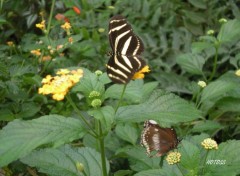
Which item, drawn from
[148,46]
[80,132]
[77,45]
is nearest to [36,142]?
[80,132]

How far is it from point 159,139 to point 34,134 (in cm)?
48

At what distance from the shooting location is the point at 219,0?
129 inches

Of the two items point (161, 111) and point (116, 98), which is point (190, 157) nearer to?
point (161, 111)

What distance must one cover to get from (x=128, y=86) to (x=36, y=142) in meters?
0.40

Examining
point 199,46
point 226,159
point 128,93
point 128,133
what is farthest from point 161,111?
point 199,46

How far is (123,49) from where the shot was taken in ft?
4.76

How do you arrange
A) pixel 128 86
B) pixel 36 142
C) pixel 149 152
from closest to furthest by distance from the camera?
pixel 36 142 < pixel 128 86 < pixel 149 152

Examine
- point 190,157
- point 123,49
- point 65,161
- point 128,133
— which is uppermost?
point 123,49

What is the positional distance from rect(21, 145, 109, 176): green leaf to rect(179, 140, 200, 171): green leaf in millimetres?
327

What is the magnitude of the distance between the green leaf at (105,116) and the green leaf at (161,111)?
8cm

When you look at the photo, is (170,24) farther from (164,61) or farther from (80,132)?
(80,132)

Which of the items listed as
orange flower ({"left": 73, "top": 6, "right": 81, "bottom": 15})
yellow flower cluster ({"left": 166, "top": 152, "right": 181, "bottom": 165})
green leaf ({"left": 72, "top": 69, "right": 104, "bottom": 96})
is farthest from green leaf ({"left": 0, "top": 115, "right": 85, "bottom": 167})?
orange flower ({"left": 73, "top": 6, "right": 81, "bottom": 15})

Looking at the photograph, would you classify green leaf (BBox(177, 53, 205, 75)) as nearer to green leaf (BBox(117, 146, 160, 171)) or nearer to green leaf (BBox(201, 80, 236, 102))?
green leaf (BBox(201, 80, 236, 102))

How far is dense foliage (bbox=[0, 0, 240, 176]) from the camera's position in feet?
3.93
